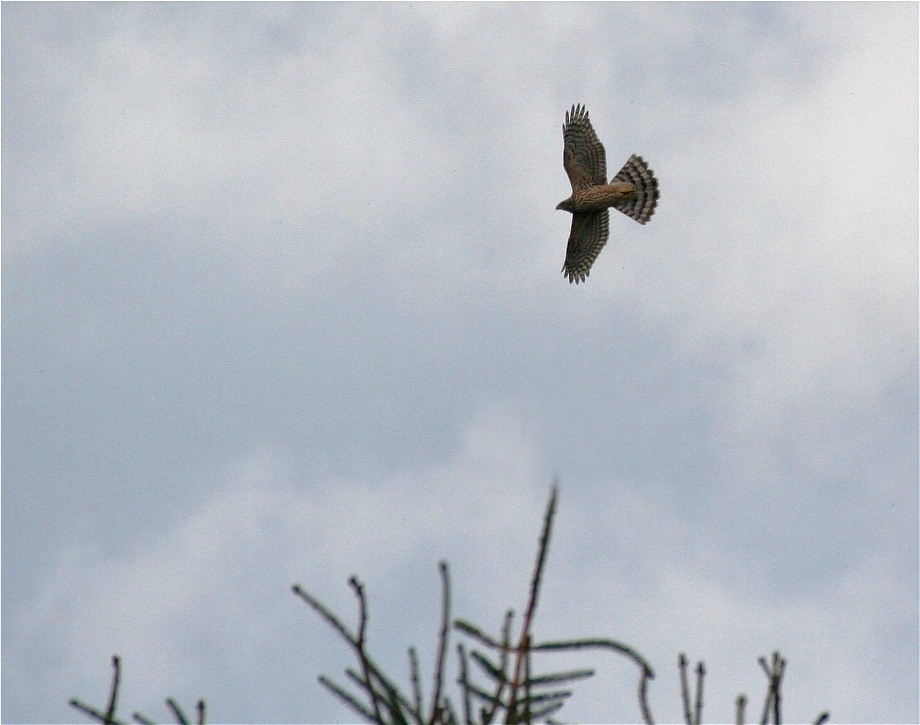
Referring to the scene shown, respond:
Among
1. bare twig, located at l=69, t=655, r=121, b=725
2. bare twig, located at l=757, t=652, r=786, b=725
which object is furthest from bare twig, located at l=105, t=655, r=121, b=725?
bare twig, located at l=757, t=652, r=786, b=725

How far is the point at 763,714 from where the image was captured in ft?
12.0

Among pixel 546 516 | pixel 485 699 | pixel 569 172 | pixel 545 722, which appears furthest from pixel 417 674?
pixel 569 172

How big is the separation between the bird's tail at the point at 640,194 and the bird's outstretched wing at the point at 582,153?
1.43 feet

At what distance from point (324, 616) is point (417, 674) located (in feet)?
1.09

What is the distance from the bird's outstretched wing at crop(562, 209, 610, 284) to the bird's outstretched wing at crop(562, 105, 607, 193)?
84cm

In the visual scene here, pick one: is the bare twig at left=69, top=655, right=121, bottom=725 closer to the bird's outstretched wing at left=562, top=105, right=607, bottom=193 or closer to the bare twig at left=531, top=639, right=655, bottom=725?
the bare twig at left=531, top=639, right=655, bottom=725

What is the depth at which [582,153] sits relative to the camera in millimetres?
25062

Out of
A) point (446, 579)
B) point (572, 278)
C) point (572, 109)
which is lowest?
point (446, 579)

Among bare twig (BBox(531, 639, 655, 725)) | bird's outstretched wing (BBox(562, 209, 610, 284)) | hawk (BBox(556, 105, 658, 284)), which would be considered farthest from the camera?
bird's outstretched wing (BBox(562, 209, 610, 284))

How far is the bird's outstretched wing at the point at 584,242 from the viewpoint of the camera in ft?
85.0

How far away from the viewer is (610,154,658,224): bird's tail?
2498cm

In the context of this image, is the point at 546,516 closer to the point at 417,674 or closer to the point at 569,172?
the point at 417,674

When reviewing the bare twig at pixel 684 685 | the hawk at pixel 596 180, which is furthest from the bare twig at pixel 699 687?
the hawk at pixel 596 180

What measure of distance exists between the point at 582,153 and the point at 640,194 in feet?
4.84
